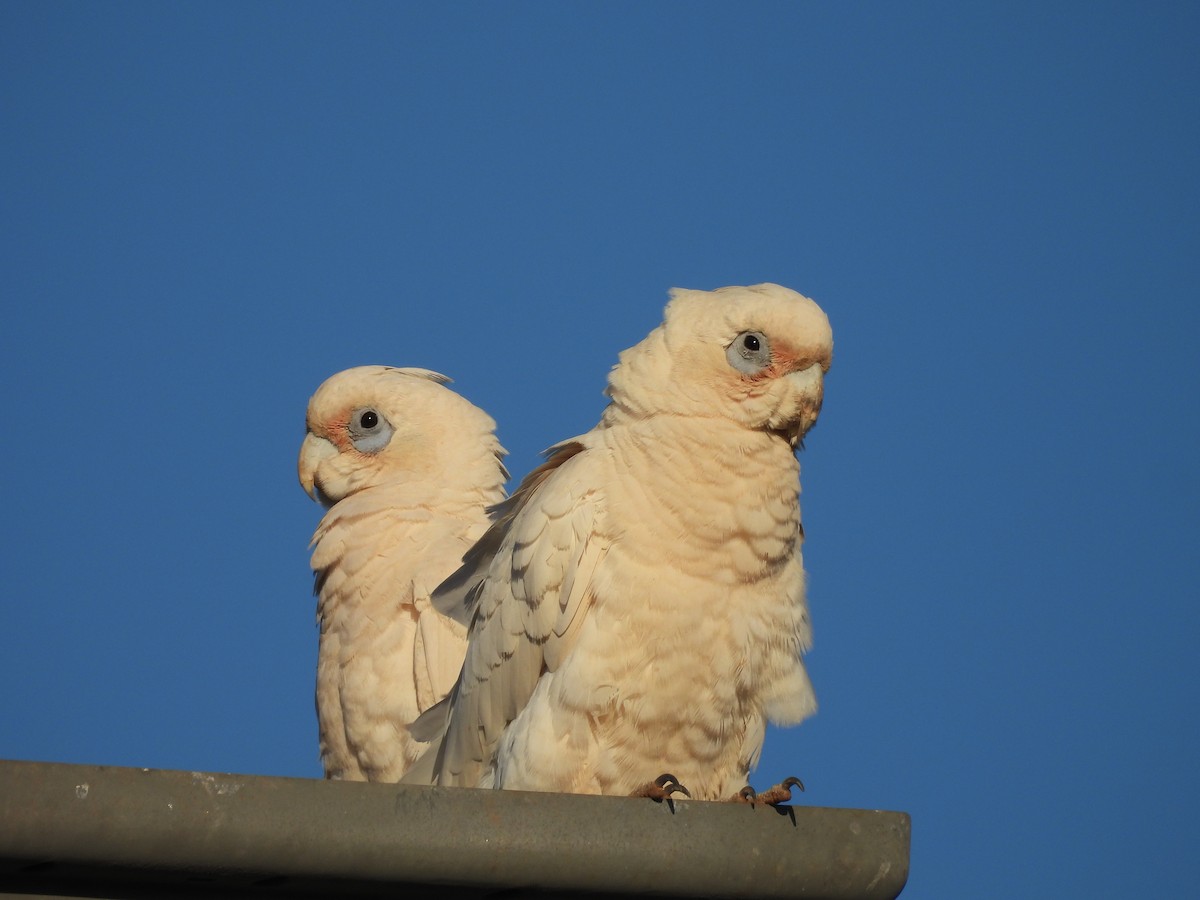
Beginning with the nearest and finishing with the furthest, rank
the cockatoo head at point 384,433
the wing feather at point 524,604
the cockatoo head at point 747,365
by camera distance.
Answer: the wing feather at point 524,604, the cockatoo head at point 747,365, the cockatoo head at point 384,433

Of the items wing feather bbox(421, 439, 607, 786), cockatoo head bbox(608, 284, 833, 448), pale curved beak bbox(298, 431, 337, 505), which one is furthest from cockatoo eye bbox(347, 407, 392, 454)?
cockatoo head bbox(608, 284, 833, 448)

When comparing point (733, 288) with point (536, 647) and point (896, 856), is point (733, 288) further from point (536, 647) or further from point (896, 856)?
point (896, 856)

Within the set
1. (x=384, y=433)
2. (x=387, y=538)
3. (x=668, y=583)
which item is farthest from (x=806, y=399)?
(x=384, y=433)

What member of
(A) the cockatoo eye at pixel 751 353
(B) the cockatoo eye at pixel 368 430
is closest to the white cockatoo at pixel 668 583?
(A) the cockatoo eye at pixel 751 353

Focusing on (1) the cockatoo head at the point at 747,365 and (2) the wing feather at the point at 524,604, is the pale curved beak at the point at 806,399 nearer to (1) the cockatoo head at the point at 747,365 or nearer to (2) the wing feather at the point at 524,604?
(1) the cockatoo head at the point at 747,365

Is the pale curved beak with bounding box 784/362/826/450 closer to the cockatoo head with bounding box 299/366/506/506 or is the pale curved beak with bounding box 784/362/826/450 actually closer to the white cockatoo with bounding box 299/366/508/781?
the white cockatoo with bounding box 299/366/508/781

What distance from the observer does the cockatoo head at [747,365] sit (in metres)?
5.38

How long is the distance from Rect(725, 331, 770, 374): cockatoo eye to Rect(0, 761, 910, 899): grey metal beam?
1821 millimetres

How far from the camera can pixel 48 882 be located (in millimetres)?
3396

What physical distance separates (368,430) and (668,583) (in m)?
2.85

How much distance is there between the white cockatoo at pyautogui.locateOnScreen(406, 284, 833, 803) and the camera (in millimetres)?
5145

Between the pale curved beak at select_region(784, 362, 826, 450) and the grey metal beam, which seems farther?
the pale curved beak at select_region(784, 362, 826, 450)

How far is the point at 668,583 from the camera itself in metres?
5.14

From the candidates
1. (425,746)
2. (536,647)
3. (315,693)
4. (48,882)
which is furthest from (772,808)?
(315,693)
